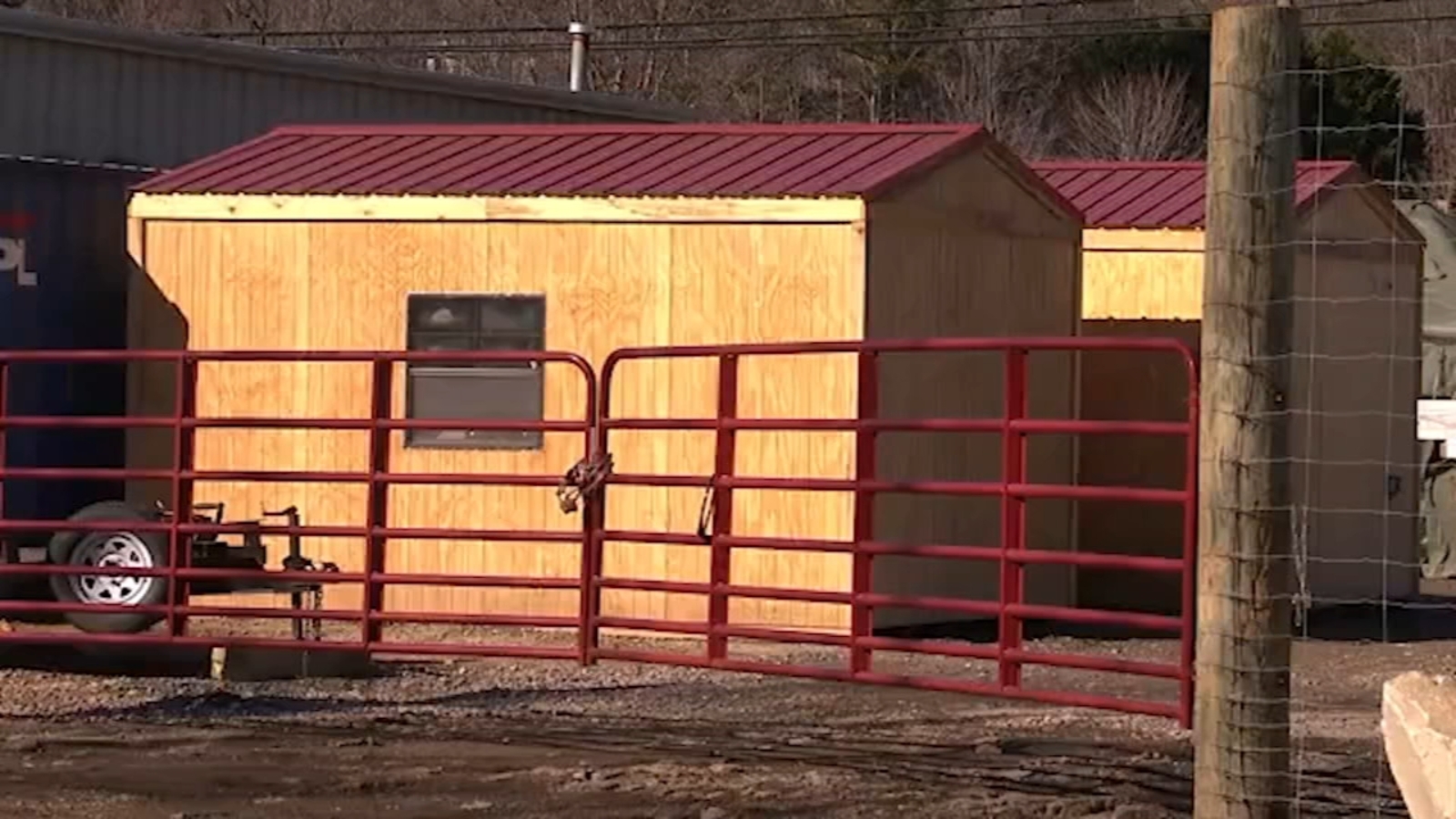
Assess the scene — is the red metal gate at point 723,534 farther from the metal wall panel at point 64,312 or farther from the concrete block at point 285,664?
the metal wall panel at point 64,312

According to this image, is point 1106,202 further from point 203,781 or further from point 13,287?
point 203,781

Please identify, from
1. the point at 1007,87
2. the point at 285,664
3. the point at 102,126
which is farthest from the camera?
the point at 1007,87

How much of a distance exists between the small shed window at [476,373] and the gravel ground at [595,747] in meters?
2.23

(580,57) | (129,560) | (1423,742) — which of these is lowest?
(129,560)

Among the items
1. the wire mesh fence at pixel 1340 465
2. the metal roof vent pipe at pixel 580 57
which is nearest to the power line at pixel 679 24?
the wire mesh fence at pixel 1340 465

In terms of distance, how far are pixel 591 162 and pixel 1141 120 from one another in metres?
31.8

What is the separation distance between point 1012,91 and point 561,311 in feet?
123

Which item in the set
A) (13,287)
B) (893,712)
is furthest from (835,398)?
(13,287)

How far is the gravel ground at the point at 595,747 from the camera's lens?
10.9 m

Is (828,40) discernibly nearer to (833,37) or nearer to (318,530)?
(833,37)

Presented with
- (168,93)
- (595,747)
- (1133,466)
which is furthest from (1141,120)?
(595,747)

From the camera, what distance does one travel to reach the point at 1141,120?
49.4 metres

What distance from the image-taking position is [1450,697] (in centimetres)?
734

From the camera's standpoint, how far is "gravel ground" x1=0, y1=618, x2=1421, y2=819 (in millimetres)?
10852
